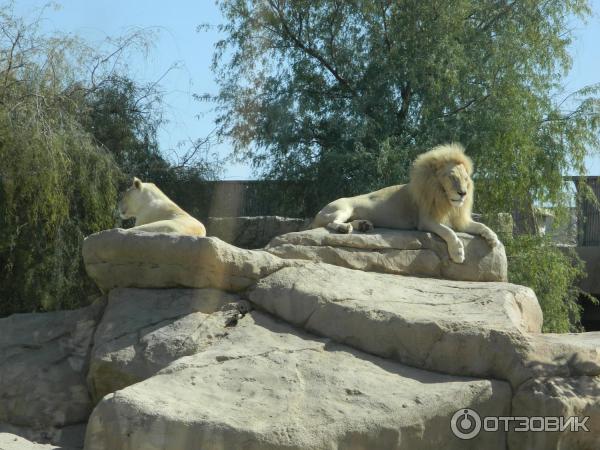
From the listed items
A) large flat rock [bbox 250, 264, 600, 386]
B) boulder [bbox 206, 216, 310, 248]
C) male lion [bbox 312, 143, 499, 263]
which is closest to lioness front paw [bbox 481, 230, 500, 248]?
male lion [bbox 312, 143, 499, 263]

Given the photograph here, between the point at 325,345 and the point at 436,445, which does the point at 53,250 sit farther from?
the point at 436,445

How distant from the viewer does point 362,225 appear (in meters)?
9.28

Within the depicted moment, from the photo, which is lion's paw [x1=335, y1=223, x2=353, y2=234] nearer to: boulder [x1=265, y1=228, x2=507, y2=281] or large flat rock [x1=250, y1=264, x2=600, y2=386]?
boulder [x1=265, y1=228, x2=507, y2=281]

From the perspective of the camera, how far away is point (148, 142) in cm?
1493

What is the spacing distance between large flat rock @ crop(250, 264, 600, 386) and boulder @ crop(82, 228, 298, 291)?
0.62 ft

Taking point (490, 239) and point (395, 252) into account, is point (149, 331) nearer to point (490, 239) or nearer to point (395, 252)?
point (395, 252)

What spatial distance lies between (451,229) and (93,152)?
5238 millimetres

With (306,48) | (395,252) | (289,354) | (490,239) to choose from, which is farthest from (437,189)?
(306,48)

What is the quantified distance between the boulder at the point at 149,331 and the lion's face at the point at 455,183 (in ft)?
9.36

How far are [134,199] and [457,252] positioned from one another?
3571mm

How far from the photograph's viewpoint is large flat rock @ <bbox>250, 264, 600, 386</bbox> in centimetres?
652

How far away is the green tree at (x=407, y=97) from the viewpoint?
14.1m

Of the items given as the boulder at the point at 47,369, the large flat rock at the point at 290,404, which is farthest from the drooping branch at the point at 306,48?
the large flat rock at the point at 290,404

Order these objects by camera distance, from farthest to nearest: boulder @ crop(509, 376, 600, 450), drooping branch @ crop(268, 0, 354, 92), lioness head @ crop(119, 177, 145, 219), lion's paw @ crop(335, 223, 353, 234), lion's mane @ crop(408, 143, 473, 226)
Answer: drooping branch @ crop(268, 0, 354, 92) < lioness head @ crop(119, 177, 145, 219) < lion's mane @ crop(408, 143, 473, 226) < lion's paw @ crop(335, 223, 353, 234) < boulder @ crop(509, 376, 600, 450)
